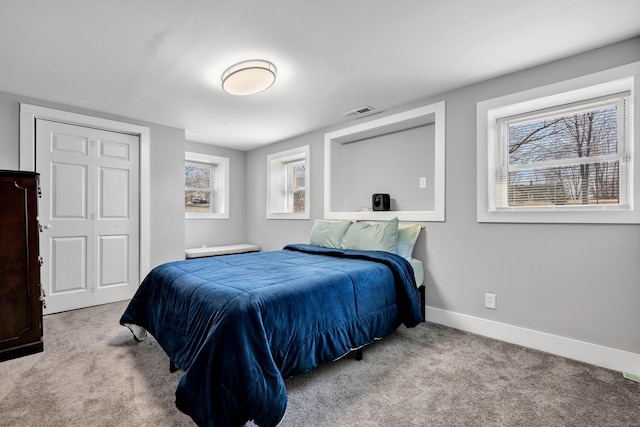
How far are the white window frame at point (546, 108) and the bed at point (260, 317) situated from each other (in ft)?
3.17

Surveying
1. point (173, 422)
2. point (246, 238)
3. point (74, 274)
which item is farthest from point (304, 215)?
point (173, 422)

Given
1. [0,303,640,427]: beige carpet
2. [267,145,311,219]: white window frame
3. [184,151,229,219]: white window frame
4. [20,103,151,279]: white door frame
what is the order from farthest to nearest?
1. [184,151,229,219]: white window frame
2. [267,145,311,219]: white window frame
3. [20,103,151,279]: white door frame
4. [0,303,640,427]: beige carpet

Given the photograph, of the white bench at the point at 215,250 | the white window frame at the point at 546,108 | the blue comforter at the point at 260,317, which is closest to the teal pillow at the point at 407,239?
the blue comforter at the point at 260,317

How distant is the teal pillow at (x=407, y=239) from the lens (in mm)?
2997

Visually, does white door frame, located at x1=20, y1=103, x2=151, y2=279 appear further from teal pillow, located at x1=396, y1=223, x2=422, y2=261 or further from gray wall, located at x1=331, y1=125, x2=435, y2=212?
teal pillow, located at x1=396, y1=223, x2=422, y2=261

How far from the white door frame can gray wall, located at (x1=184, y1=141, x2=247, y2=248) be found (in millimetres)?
909

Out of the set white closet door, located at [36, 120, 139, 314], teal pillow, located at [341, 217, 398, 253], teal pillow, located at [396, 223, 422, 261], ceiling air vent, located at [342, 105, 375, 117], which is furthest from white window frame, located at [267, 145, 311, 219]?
teal pillow, located at [396, 223, 422, 261]

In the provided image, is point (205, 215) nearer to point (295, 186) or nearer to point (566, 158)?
point (295, 186)

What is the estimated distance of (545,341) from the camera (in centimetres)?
235

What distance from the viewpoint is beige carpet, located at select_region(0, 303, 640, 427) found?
5.09 ft

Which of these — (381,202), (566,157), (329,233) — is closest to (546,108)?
(566,157)

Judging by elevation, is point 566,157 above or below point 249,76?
below

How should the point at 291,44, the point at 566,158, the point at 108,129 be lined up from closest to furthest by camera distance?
the point at 291,44 → the point at 566,158 → the point at 108,129

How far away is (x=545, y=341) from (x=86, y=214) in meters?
4.67
